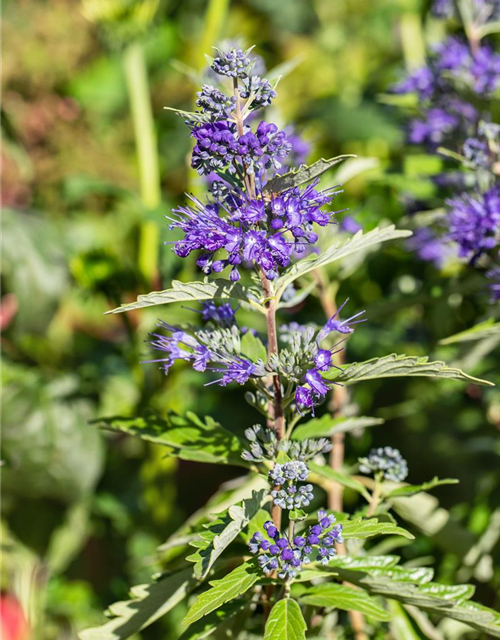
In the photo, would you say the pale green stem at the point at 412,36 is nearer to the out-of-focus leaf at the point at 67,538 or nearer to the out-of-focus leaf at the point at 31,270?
the out-of-focus leaf at the point at 31,270

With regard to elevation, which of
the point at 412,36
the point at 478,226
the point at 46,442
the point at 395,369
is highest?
the point at 412,36

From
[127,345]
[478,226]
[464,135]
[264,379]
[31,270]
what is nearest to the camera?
[264,379]

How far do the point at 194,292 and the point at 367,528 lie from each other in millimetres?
271

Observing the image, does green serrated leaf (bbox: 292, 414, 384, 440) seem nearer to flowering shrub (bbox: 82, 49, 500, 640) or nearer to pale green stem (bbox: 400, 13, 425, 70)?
flowering shrub (bbox: 82, 49, 500, 640)

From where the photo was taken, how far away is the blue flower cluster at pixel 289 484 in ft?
2.06

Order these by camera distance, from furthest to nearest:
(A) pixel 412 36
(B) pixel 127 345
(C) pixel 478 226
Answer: (A) pixel 412 36, (B) pixel 127 345, (C) pixel 478 226

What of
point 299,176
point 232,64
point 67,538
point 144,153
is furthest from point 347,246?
point 67,538

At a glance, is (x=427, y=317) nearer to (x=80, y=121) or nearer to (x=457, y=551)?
(x=457, y=551)

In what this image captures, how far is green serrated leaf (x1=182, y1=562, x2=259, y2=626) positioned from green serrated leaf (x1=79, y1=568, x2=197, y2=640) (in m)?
0.13

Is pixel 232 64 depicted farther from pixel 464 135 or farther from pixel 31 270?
pixel 31 270

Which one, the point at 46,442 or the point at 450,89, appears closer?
the point at 450,89

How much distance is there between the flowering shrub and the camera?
614 mm

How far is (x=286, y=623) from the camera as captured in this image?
62 centimetres

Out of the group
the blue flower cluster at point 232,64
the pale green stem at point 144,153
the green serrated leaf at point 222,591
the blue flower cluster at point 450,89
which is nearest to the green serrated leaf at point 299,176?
the blue flower cluster at point 232,64
